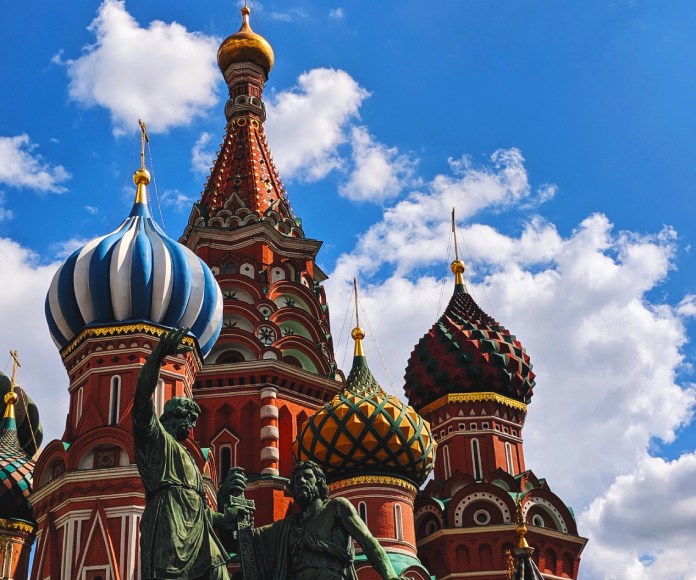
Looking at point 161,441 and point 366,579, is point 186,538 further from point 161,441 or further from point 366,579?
point 366,579

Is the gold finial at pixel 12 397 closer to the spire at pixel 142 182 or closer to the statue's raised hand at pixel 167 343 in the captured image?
the spire at pixel 142 182

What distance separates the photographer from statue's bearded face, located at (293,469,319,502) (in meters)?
6.26

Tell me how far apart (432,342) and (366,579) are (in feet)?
28.7

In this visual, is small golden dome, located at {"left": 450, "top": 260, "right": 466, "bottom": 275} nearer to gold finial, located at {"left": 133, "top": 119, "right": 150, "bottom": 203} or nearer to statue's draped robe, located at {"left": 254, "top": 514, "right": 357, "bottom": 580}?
gold finial, located at {"left": 133, "top": 119, "right": 150, "bottom": 203}

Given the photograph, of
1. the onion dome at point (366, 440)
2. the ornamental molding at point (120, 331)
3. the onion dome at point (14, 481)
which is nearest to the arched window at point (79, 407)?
the ornamental molding at point (120, 331)

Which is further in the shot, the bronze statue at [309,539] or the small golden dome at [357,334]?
the small golden dome at [357,334]

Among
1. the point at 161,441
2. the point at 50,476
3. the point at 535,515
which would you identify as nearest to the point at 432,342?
the point at 535,515

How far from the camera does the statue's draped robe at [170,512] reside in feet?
18.9

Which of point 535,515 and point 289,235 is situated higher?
point 289,235

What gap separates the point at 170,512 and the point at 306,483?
82 centimetres

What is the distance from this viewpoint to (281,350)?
25203mm

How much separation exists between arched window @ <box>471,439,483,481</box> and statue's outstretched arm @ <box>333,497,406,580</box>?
65.2 ft

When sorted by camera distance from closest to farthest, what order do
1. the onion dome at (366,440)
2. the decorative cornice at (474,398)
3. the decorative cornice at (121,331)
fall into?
the decorative cornice at (121,331), the onion dome at (366,440), the decorative cornice at (474,398)

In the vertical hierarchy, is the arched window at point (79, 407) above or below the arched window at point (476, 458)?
below
